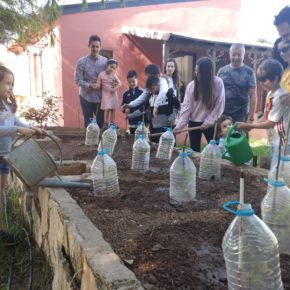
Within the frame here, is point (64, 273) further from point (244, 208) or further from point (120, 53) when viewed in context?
point (120, 53)

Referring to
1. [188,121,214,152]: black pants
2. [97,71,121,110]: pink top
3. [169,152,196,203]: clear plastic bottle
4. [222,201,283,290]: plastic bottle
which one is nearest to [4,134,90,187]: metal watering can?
[169,152,196,203]: clear plastic bottle

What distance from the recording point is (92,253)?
2.17m

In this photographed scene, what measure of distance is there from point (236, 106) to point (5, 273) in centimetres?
382

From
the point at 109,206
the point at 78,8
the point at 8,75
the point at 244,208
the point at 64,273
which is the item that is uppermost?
the point at 78,8

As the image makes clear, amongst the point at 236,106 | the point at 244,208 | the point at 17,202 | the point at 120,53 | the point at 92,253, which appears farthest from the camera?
the point at 120,53

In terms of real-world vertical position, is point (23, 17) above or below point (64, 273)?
above

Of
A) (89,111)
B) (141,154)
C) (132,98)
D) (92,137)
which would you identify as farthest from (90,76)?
(141,154)

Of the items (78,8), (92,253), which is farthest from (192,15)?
(92,253)

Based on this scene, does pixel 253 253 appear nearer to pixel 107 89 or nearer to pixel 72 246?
pixel 72 246

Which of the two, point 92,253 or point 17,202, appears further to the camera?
point 17,202

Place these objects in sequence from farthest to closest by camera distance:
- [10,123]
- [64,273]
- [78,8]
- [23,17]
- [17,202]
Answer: [78,8] < [23,17] < [17,202] < [10,123] < [64,273]

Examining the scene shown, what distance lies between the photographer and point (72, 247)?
2539 mm

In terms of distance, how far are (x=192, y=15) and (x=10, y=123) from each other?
10.2 metres

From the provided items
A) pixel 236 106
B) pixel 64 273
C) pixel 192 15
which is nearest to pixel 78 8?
pixel 192 15
